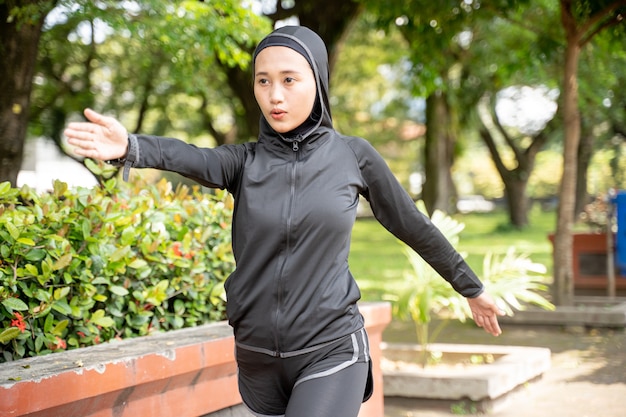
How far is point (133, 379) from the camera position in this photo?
3.74 meters

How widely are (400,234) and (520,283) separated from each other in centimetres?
384

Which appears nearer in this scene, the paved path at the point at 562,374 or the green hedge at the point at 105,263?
the green hedge at the point at 105,263

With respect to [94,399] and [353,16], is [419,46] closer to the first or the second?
[353,16]

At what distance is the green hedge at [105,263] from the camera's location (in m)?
3.93

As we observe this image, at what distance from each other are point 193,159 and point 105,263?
179 cm

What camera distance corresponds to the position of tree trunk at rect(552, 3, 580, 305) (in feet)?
31.6

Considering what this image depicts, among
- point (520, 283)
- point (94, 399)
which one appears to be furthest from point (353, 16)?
point (94, 399)

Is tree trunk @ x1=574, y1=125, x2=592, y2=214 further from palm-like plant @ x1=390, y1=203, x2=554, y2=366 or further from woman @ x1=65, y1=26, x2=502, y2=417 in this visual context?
woman @ x1=65, y1=26, x2=502, y2=417

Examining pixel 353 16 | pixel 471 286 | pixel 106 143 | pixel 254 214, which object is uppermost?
pixel 353 16

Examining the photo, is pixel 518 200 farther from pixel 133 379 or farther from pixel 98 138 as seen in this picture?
pixel 98 138

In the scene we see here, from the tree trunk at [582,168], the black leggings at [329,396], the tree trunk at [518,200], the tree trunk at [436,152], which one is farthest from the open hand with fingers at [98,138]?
the tree trunk at [518,200]

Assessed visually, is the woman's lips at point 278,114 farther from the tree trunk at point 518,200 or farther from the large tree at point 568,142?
the tree trunk at point 518,200

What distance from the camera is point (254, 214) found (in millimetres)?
2762

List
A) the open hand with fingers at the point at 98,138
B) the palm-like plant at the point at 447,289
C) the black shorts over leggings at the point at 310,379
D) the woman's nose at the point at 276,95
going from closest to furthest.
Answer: the open hand with fingers at the point at 98,138 → the black shorts over leggings at the point at 310,379 → the woman's nose at the point at 276,95 → the palm-like plant at the point at 447,289
